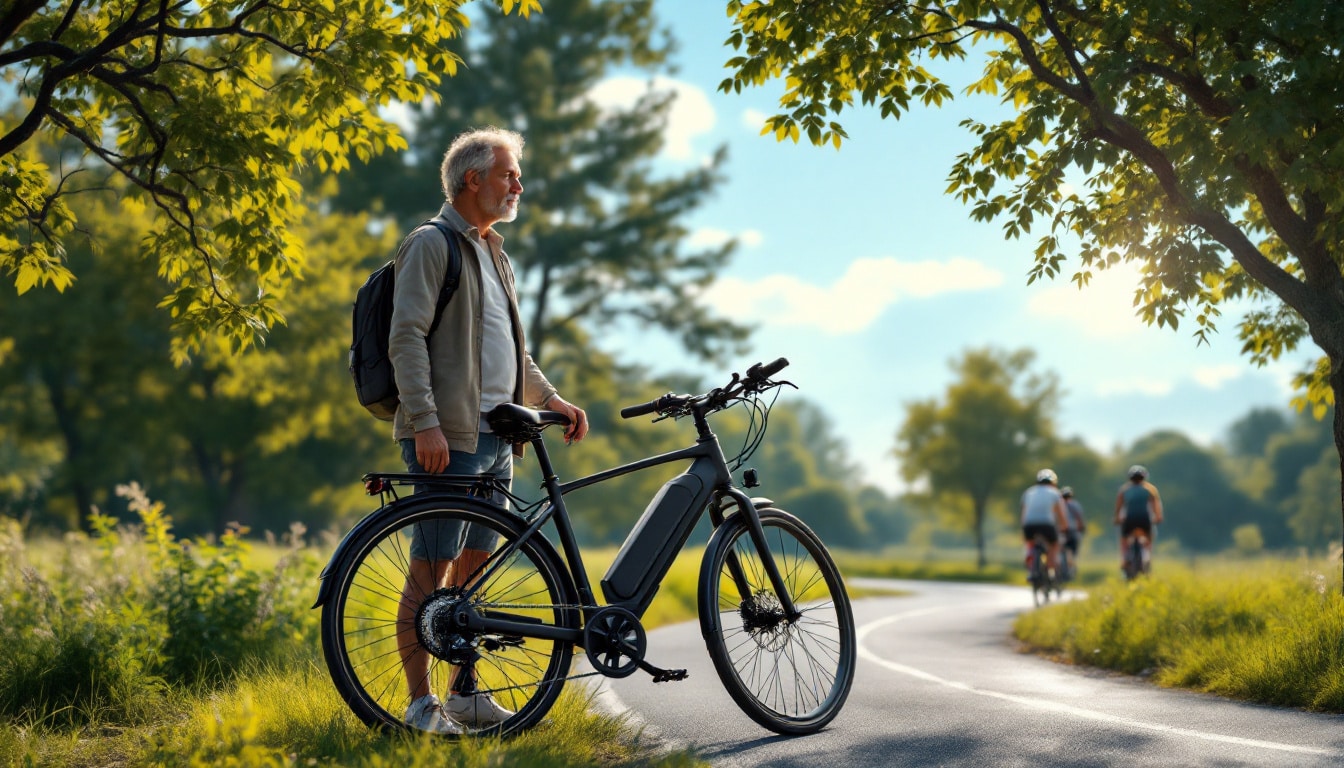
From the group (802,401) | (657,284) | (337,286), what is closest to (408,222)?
(337,286)

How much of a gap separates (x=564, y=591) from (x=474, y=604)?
360 millimetres

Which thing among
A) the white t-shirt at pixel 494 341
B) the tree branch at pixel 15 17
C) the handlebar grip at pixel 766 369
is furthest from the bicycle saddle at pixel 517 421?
the tree branch at pixel 15 17

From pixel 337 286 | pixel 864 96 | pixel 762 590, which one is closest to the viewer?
pixel 762 590

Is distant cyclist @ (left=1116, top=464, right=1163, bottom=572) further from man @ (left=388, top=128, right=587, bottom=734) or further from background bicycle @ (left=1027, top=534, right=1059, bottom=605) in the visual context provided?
man @ (left=388, top=128, right=587, bottom=734)

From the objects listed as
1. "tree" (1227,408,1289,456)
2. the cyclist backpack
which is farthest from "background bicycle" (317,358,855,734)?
"tree" (1227,408,1289,456)

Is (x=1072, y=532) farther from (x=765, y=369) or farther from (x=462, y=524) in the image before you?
(x=462, y=524)

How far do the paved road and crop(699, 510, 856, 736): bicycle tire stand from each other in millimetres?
161

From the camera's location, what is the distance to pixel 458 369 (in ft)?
15.2

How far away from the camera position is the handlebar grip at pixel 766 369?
490 cm

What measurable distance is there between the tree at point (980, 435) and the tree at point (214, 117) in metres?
42.3

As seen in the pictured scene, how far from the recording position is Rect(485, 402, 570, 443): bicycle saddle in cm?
456

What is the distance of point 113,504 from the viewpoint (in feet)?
148

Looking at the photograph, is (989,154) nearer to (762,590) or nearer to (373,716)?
(762,590)

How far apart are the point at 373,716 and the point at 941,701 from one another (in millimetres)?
3303
